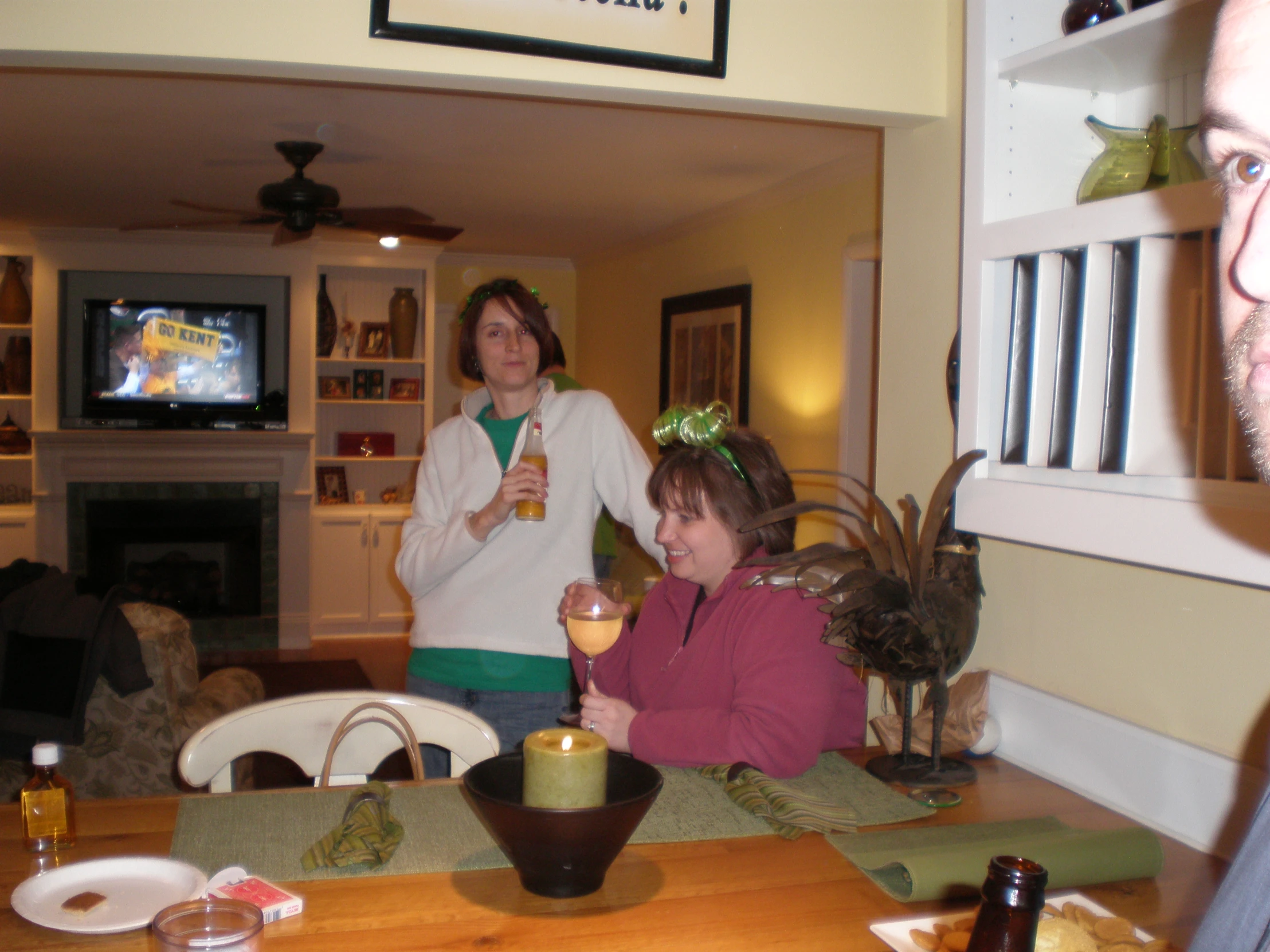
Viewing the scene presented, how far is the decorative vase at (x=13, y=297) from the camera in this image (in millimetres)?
6336

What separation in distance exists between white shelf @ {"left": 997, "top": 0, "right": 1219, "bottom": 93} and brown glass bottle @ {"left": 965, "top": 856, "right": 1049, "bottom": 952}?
1011 millimetres

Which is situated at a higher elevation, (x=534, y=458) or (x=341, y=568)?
(x=534, y=458)

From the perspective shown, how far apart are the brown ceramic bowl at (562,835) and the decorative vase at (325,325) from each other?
5.79 m

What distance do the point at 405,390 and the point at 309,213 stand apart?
305 cm

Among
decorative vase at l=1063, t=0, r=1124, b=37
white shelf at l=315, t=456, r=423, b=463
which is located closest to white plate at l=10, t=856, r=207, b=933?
decorative vase at l=1063, t=0, r=1124, b=37

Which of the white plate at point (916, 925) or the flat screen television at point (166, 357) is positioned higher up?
the flat screen television at point (166, 357)

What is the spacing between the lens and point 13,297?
6.35 meters

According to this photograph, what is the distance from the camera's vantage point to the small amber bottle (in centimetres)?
128

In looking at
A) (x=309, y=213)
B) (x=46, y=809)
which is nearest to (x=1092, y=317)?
(x=46, y=809)

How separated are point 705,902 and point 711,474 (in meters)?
0.82

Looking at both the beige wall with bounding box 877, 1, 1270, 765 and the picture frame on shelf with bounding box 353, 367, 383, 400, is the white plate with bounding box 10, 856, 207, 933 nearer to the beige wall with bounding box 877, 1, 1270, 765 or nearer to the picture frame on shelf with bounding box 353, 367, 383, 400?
the beige wall with bounding box 877, 1, 1270, 765

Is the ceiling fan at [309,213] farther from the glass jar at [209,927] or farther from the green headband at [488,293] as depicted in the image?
the glass jar at [209,927]

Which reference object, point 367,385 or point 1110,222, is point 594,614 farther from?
point 367,385

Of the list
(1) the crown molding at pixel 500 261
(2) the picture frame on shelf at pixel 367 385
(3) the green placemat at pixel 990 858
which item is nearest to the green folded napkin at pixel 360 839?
(3) the green placemat at pixel 990 858
